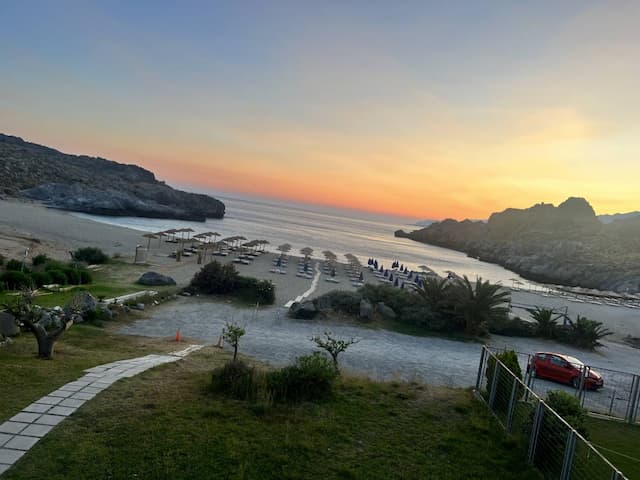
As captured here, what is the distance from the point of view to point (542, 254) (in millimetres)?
91375

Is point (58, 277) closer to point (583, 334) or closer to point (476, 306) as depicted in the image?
point (476, 306)

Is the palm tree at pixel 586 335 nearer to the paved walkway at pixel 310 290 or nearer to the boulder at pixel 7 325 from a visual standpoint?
the paved walkway at pixel 310 290

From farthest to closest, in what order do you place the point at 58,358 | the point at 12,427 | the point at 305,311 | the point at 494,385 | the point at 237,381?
1. the point at 305,311
2. the point at 58,358
3. the point at 494,385
4. the point at 237,381
5. the point at 12,427

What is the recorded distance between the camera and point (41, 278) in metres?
18.1

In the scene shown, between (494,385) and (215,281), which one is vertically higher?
(494,385)

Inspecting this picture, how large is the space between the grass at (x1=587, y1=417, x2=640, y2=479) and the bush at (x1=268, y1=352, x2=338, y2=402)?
175 inches

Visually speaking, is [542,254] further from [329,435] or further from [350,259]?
[329,435]

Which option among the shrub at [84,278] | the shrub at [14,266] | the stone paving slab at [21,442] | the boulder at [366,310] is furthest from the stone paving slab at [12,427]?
the shrub at [14,266]

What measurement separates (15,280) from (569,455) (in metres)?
17.7

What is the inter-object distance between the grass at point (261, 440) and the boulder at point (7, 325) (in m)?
4.43

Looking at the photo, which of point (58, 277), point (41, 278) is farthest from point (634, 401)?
point (41, 278)

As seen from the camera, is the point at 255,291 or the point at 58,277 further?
the point at 255,291

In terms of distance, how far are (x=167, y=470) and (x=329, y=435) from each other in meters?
2.26

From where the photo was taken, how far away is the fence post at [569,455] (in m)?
5.09
